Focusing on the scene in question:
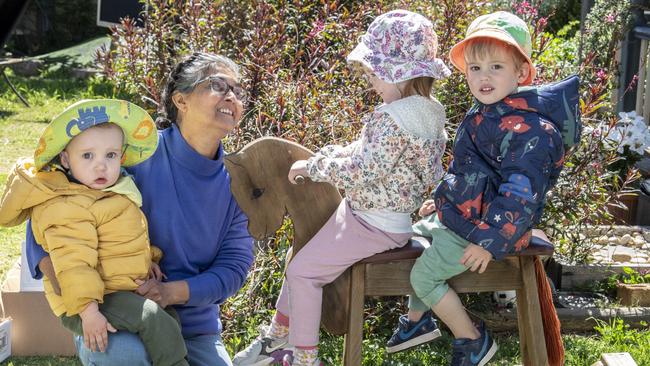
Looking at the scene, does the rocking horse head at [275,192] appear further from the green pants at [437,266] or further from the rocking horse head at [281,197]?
the green pants at [437,266]

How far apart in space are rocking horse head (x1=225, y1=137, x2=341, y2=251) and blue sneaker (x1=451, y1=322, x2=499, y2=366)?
26.2 inches

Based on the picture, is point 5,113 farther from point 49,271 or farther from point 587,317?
point 49,271

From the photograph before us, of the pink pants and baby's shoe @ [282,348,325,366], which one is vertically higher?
the pink pants

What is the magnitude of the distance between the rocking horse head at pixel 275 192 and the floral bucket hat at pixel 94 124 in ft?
1.18

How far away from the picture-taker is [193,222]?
133 inches

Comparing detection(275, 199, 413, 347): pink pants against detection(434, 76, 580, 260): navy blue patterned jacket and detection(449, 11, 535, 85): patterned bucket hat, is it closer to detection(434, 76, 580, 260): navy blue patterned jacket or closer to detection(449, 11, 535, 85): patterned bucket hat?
detection(434, 76, 580, 260): navy blue patterned jacket

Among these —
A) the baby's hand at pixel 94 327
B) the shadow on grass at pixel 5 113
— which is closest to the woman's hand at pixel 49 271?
the baby's hand at pixel 94 327

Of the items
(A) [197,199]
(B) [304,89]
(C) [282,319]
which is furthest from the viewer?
(B) [304,89]

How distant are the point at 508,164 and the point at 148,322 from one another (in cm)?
128

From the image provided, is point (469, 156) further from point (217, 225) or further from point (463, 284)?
point (217, 225)

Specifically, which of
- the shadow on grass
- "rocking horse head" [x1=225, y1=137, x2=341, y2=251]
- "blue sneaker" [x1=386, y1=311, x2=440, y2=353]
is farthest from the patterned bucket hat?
the shadow on grass

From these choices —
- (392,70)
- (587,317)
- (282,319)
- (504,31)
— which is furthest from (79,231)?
(587,317)

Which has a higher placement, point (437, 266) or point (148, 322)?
point (437, 266)

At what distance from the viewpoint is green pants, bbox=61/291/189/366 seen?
9.87 ft
